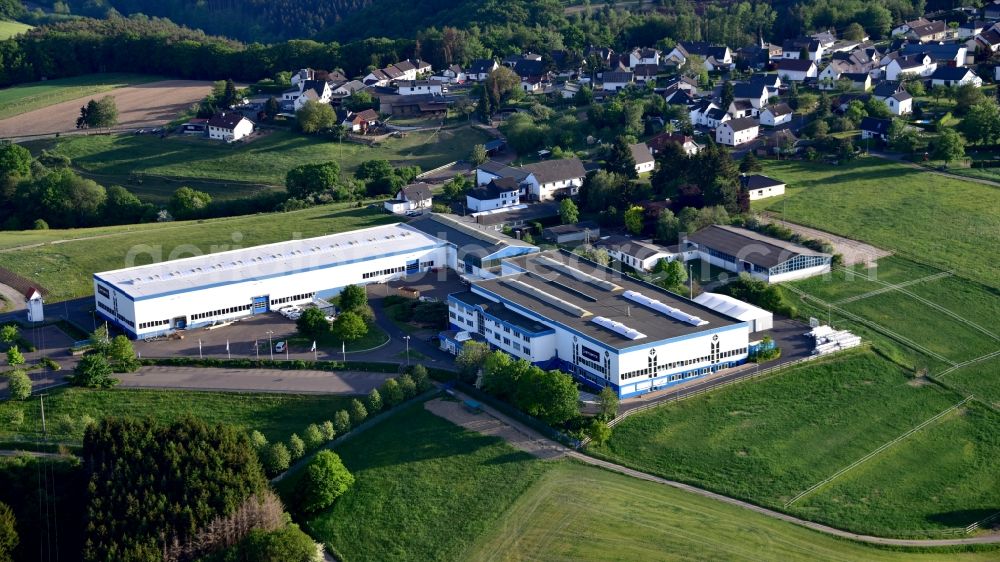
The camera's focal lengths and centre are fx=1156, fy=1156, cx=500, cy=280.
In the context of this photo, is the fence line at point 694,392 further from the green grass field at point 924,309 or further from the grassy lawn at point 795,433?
the green grass field at point 924,309

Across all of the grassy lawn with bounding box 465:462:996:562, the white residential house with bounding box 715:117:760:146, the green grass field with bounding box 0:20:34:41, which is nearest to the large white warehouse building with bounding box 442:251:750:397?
the grassy lawn with bounding box 465:462:996:562

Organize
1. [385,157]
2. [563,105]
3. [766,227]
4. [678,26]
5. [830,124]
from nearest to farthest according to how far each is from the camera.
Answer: [766,227], [830,124], [385,157], [563,105], [678,26]

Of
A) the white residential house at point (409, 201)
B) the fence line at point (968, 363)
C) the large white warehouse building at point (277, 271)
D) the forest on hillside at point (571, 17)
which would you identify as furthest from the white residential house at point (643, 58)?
the fence line at point (968, 363)

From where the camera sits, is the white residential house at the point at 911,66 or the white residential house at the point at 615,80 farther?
the white residential house at the point at 615,80

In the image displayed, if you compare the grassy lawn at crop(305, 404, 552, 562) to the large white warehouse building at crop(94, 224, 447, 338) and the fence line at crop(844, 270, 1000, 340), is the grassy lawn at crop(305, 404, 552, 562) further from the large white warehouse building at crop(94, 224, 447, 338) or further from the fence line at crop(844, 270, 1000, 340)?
the fence line at crop(844, 270, 1000, 340)

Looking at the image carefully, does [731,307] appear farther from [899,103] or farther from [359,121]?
[359,121]

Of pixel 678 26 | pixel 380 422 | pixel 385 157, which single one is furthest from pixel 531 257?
pixel 678 26

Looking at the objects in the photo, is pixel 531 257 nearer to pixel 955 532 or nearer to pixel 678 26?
pixel 955 532
